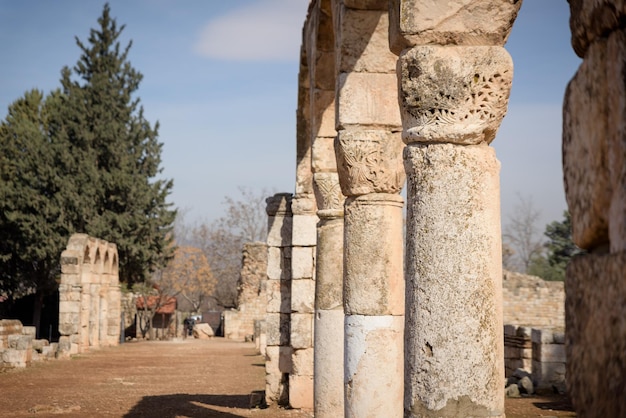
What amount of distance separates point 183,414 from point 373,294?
5.82 m

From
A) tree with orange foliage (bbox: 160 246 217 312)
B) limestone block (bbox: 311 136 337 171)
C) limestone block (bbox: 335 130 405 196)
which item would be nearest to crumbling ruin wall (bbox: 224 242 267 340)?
tree with orange foliage (bbox: 160 246 217 312)

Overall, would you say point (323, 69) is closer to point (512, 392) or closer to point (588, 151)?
point (512, 392)

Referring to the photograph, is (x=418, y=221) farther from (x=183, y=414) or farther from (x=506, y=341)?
(x=506, y=341)

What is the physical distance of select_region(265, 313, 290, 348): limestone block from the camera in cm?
1243

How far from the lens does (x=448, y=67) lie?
165 inches

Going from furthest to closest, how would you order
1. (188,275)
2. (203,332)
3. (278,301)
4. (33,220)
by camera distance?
(188,275)
(203,332)
(33,220)
(278,301)

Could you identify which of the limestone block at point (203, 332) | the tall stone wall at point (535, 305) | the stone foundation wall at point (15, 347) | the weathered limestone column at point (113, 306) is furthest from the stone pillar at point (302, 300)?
the limestone block at point (203, 332)

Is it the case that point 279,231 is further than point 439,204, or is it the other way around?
point 279,231

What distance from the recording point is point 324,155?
9586mm

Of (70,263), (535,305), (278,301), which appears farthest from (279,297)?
(535,305)

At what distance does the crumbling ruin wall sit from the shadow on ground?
21.4m

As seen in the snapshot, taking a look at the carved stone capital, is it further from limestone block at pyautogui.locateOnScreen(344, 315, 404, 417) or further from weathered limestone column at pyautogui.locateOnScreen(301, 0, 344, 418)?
limestone block at pyautogui.locateOnScreen(344, 315, 404, 417)

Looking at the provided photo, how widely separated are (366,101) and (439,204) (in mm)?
2967

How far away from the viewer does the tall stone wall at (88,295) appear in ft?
79.9
